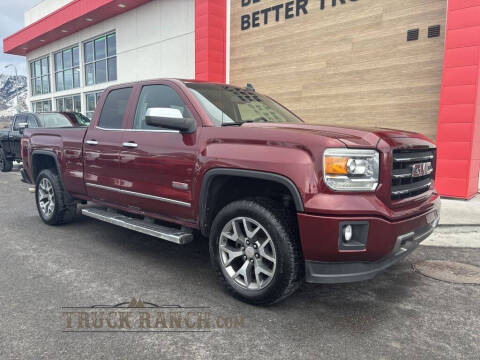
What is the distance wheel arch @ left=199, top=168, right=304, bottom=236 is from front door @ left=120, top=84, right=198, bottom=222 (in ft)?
0.54

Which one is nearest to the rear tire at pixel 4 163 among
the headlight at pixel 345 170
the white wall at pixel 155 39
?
the white wall at pixel 155 39

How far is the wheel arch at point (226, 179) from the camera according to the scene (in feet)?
8.77

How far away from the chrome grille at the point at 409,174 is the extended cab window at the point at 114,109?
3000mm

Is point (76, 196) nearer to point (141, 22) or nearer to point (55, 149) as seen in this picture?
point (55, 149)

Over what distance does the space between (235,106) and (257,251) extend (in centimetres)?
160

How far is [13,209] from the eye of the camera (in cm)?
673

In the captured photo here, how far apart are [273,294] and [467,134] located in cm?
616

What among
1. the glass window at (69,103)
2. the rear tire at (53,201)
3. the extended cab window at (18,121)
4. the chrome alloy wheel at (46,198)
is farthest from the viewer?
the glass window at (69,103)

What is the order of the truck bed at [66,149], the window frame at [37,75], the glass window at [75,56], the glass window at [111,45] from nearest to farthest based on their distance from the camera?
the truck bed at [66,149] → the glass window at [111,45] → the glass window at [75,56] → the window frame at [37,75]

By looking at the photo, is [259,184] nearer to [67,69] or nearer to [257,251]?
[257,251]

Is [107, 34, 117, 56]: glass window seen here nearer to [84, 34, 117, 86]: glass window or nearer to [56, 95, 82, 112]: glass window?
[84, 34, 117, 86]: glass window

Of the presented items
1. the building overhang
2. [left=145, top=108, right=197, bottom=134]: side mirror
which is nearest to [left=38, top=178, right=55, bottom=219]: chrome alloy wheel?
[left=145, top=108, right=197, bottom=134]: side mirror

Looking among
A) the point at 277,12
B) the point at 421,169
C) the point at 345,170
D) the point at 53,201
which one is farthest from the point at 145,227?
the point at 277,12

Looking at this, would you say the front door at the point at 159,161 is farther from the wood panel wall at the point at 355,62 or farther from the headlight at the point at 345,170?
the wood panel wall at the point at 355,62
